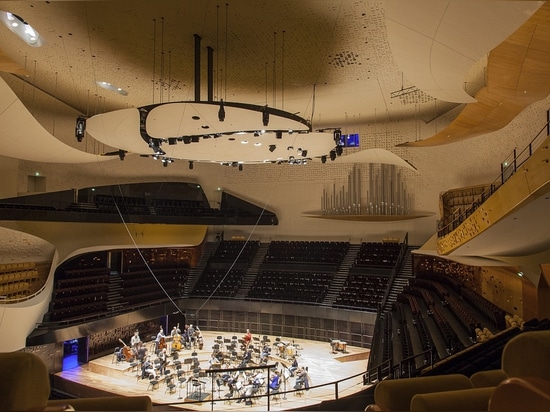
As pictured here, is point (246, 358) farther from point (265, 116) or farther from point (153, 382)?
point (265, 116)

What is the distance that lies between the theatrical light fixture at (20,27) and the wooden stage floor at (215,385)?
6371 millimetres

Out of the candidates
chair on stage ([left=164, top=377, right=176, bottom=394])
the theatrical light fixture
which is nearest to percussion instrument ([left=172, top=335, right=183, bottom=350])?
chair on stage ([left=164, top=377, right=176, bottom=394])

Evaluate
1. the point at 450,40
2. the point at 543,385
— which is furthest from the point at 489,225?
the point at 543,385

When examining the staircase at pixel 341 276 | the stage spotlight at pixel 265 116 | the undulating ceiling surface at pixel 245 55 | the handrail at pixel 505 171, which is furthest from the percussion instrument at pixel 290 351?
the stage spotlight at pixel 265 116

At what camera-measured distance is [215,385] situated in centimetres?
999

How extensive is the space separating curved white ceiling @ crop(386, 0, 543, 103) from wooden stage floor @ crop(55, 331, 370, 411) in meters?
5.65

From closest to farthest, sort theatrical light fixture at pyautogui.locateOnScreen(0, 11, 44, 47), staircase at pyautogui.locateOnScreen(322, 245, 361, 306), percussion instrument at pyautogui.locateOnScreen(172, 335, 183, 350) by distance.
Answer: theatrical light fixture at pyautogui.locateOnScreen(0, 11, 44, 47) < percussion instrument at pyautogui.locateOnScreen(172, 335, 183, 350) < staircase at pyautogui.locateOnScreen(322, 245, 361, 306)

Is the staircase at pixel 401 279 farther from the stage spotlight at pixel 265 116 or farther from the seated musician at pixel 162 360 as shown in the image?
the stage spotlight at pixel 265 116

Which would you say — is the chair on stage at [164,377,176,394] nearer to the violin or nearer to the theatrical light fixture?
the violin

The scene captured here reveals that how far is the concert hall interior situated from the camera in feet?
17.2

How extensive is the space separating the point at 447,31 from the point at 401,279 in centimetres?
1195

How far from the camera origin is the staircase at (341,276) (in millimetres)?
14617

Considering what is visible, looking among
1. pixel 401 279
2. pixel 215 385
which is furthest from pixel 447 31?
pixel 401 279

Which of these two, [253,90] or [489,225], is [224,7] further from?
[489,225]
